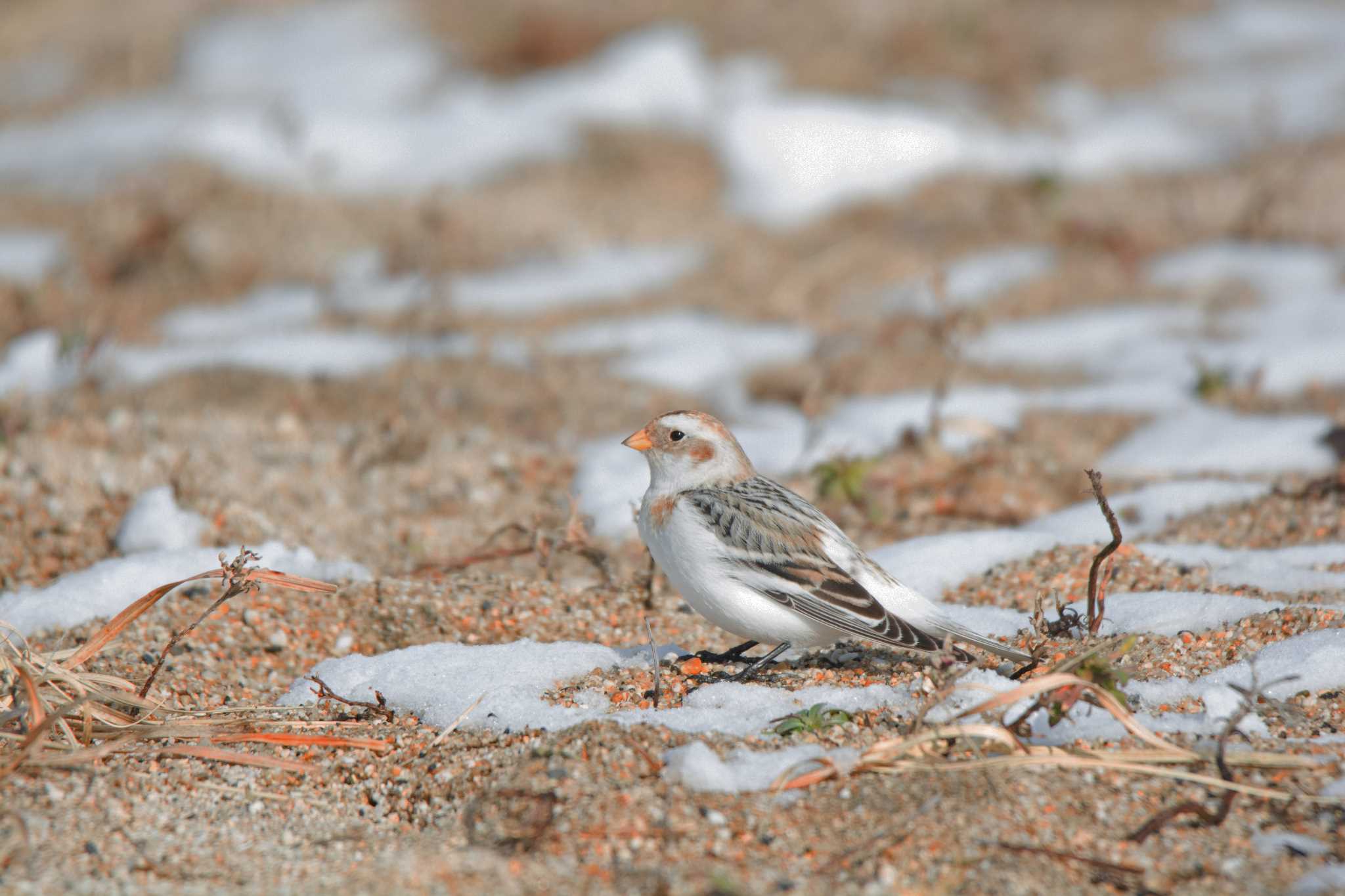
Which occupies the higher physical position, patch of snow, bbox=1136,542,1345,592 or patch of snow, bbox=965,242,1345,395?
patch of snow, bbox=965,242,1345,395

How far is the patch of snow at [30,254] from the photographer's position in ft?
26.9

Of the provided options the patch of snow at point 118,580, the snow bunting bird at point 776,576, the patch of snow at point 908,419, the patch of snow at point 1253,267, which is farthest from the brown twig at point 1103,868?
the patch of snow at point 1253,267

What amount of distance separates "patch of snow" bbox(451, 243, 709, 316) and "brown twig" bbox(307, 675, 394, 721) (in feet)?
16.8

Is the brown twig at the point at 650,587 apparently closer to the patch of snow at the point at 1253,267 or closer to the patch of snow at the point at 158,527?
the patch of snow at the point at 158,527

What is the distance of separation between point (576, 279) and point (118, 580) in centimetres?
523

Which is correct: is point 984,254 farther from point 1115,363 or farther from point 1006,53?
point 1006,53

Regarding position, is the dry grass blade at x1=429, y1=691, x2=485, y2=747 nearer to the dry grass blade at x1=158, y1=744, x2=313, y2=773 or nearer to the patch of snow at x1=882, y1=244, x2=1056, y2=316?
the dry grass blade at x1=158, y1=744, x2=313, y2=773

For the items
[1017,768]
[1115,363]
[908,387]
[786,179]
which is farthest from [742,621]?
[786,179]

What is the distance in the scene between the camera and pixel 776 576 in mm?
3420

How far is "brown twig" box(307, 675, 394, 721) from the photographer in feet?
10.4

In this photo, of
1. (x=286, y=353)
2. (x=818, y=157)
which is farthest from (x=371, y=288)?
(x=818, y=157)

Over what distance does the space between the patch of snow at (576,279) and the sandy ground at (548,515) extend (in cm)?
23

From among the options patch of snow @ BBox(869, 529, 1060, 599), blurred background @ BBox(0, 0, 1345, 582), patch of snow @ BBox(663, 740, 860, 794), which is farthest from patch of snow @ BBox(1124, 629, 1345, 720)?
blurred background @ BBox(0, 0, 1345, 582)

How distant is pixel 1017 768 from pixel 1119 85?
424 inches
